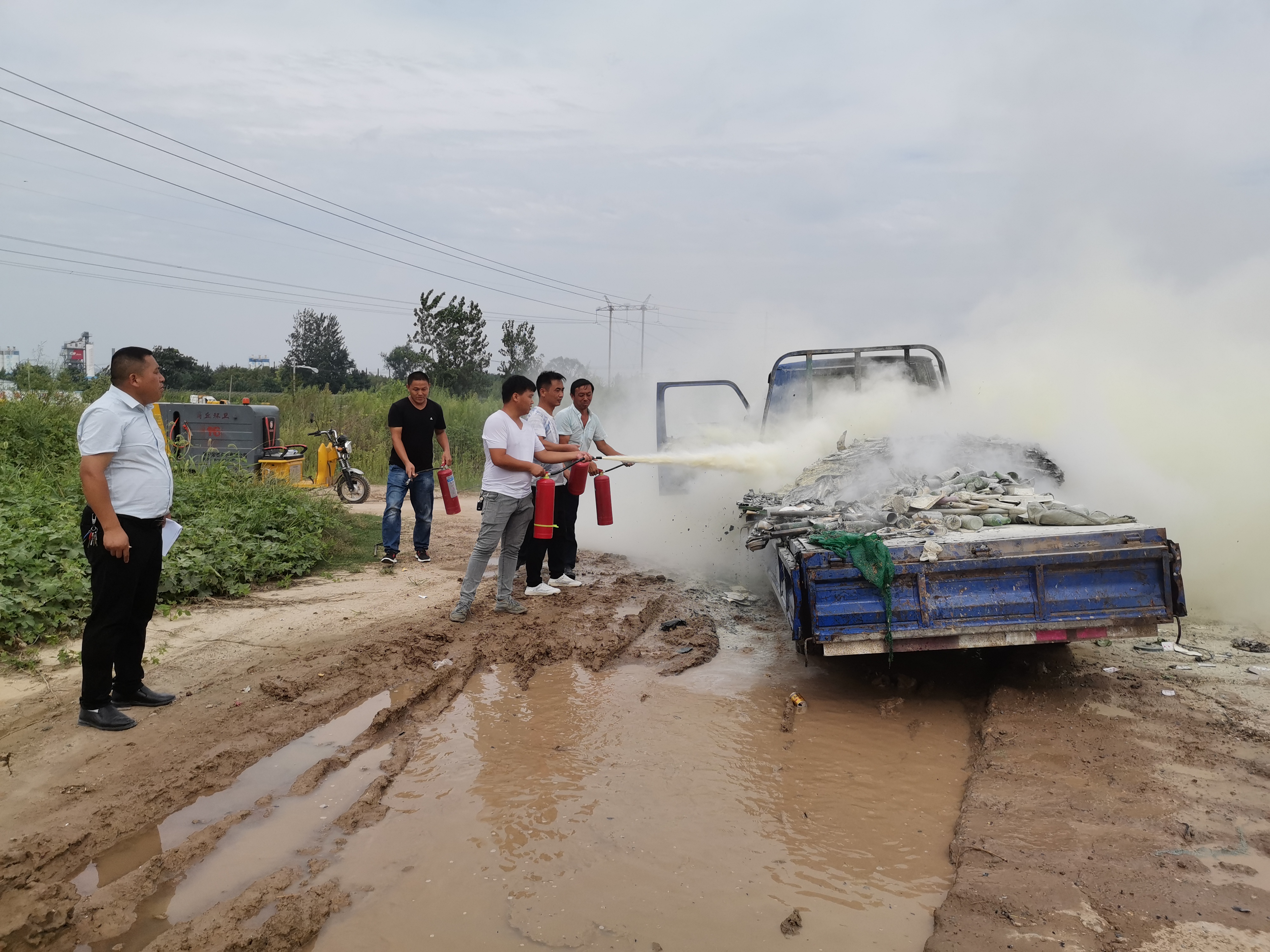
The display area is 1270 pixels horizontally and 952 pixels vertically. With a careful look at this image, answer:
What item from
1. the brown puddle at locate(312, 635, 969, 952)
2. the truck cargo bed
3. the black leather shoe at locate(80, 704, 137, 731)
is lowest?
the brown puddle at locate(312, 635, 969, 952)

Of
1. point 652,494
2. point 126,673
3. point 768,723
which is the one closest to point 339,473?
point 652,494

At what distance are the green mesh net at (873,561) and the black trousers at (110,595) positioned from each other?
3.60 meters

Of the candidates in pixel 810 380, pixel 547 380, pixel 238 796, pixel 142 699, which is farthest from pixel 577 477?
pixel 238 796

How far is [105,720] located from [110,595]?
24.7 inches

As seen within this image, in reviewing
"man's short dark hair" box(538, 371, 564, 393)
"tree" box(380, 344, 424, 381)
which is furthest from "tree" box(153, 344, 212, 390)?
"man's short dark hair" box(538, 371, 564, 393)

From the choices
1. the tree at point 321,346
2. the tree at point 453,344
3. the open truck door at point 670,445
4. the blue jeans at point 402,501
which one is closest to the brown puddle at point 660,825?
the blue jeans at point 402,501

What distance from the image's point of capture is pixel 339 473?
14.2m

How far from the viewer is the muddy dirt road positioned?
9.28 feet

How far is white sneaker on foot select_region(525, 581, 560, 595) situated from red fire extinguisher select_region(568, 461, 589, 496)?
2.92ft

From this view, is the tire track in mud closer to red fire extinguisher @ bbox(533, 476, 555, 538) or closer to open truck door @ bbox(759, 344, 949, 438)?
red fire extinguisher @ bbox(533, 476, 555, 538)

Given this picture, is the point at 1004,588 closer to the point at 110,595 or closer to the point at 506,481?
the point at 506,481

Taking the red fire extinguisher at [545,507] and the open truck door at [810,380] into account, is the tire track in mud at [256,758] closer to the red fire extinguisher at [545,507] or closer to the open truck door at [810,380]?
the red fire extinguisher at [545,507]

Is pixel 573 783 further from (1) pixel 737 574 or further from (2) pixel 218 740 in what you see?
(1) pixel 737 574

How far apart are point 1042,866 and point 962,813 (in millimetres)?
473
